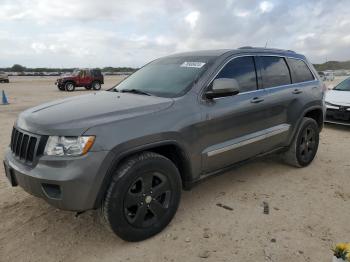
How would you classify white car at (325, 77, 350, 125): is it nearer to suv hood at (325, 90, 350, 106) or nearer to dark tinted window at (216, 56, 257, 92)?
suv hood at (325, 90, 350, 106)

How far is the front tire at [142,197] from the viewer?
9.28ft

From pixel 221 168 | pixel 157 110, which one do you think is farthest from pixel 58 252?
pixel 221 168

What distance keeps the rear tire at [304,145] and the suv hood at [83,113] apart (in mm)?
2488

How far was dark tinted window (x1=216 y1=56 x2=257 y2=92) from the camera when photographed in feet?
12.6

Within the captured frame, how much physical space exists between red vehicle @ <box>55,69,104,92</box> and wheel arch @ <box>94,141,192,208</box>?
22.3 m

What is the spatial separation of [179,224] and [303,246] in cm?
119

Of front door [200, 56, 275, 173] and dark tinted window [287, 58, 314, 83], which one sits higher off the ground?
dark tinted window [287, 58, 314, 83]

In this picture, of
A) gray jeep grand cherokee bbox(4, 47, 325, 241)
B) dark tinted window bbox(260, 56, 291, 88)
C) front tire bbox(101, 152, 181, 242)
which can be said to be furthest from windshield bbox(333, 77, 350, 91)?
front tire bbox(101, 152, 181, 242)

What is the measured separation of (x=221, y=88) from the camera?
11.2 ft

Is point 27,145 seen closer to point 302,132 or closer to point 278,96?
point 278,96

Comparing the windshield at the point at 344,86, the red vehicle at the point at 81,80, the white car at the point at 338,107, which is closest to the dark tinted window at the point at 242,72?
the white car at the point at 338,107

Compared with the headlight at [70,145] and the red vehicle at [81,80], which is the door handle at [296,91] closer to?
the headlight at [70,145]

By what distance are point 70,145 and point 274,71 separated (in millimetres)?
3021

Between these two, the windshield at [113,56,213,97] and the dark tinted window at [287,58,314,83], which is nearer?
the windshield at [113,56,213,97]
